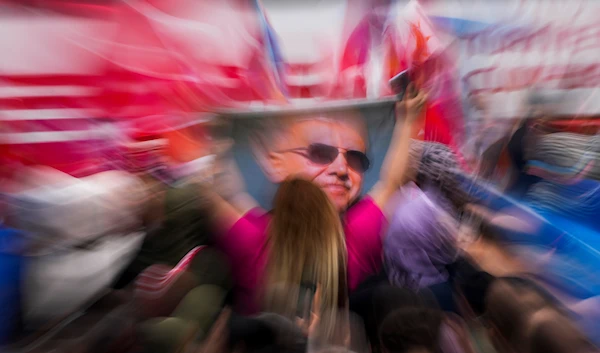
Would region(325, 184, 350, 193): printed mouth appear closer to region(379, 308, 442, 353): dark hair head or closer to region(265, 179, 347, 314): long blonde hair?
region(265, 179, 347, 314): long blonde hair

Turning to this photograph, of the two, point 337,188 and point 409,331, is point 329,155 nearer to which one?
point 337,188

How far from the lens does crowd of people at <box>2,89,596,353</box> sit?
94cm

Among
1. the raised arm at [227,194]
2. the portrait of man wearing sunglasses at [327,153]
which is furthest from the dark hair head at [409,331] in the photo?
the raised arm at [227,194]

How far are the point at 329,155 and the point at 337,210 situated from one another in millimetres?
142

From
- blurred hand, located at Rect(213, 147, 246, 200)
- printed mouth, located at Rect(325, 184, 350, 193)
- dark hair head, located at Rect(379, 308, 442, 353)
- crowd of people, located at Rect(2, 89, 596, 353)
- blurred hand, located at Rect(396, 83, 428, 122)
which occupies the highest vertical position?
blurred hand, located at Rect(396, 83, 428, 122)

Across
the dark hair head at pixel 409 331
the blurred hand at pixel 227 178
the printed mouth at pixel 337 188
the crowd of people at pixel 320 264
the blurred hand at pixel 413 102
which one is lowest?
the dark hair head at pixel 409 331

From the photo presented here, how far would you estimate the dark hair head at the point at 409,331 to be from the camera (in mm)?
915

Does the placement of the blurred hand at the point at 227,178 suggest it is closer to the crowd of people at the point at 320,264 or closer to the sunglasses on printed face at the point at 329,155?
the crowd of people at the point at 320,264

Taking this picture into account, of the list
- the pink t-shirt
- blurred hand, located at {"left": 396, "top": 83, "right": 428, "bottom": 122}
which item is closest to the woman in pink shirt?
the pink t-shirt

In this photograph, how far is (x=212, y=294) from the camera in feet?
3.28

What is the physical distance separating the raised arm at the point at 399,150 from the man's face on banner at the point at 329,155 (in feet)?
0.20

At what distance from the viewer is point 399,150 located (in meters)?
1.05

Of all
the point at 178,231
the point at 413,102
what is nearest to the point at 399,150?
the point at 413,102

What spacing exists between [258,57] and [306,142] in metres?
0.25
